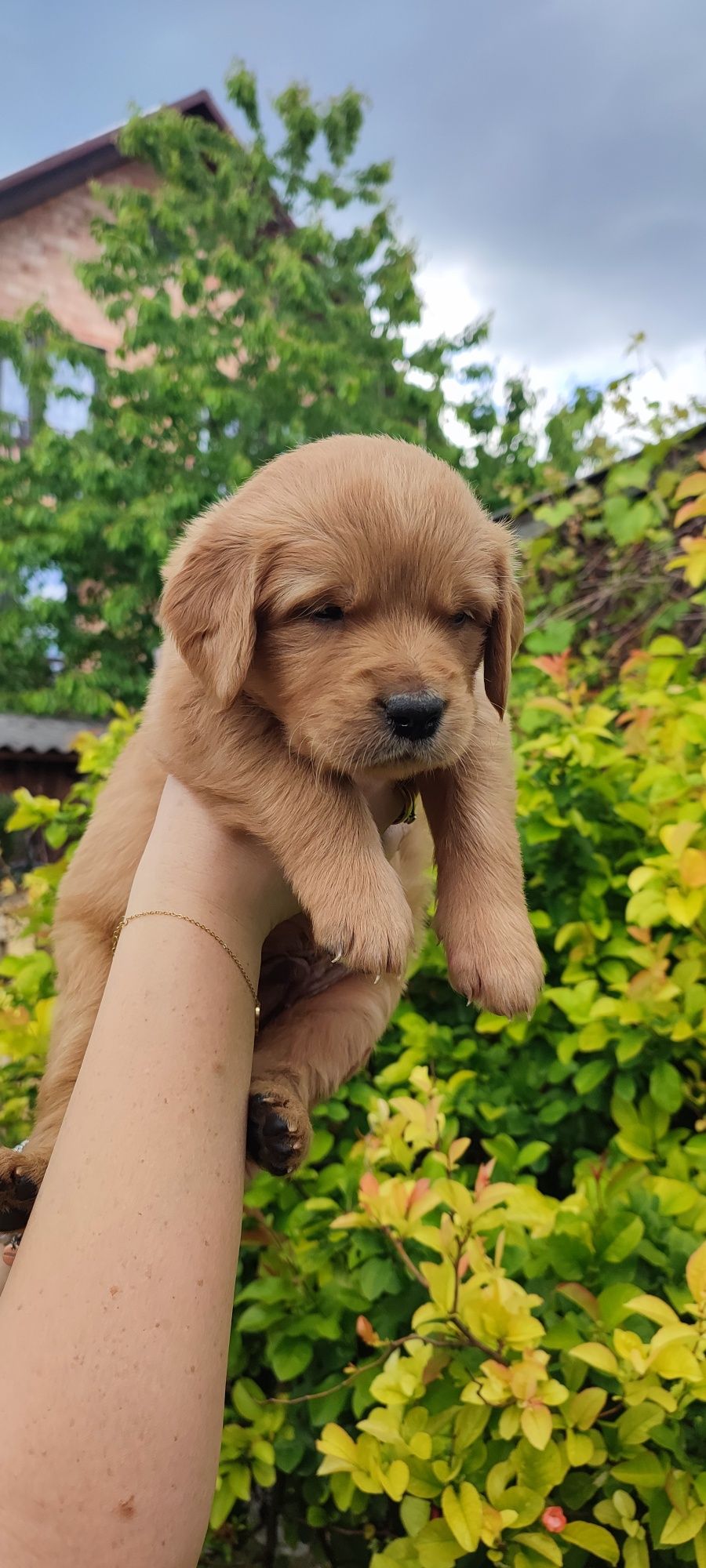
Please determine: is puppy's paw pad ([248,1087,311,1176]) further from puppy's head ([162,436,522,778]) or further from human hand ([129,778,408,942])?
puppy's head ([162,436,522,778])

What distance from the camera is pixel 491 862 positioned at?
1680mm

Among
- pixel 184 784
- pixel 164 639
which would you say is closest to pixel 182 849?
pixel 184 784

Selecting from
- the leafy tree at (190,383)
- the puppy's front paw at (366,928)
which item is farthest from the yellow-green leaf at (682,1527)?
the leafy tree at (190,383)

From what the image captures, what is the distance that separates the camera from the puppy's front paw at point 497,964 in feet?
5.04

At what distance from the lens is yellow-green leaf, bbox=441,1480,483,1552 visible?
50.6 inches

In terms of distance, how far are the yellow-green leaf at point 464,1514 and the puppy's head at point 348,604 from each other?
107 cm

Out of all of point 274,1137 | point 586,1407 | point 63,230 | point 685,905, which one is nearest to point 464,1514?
point 586,1407

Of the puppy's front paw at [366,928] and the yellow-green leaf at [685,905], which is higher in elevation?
the puppy's front paw at [366,928]

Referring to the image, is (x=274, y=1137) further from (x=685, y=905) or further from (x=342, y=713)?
(x=685, y=905)

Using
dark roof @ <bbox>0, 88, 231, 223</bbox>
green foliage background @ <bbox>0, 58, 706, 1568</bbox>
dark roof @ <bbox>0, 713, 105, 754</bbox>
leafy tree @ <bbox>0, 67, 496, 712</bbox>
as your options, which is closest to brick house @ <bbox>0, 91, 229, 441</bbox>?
dark roof @ <bbox>0, 88, 231, 223</bbox>

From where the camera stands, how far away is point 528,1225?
65.3 inches

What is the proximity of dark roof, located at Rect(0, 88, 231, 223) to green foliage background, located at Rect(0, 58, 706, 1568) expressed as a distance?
13481mm

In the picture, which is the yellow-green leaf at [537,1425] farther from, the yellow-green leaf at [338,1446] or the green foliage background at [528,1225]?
the yellow-green leaf at [338,1446]

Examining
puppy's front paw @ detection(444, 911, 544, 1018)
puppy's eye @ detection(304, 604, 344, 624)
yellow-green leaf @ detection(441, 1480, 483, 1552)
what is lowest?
yellow-green leaf @ detection(441, 1480, 483, 1552)
